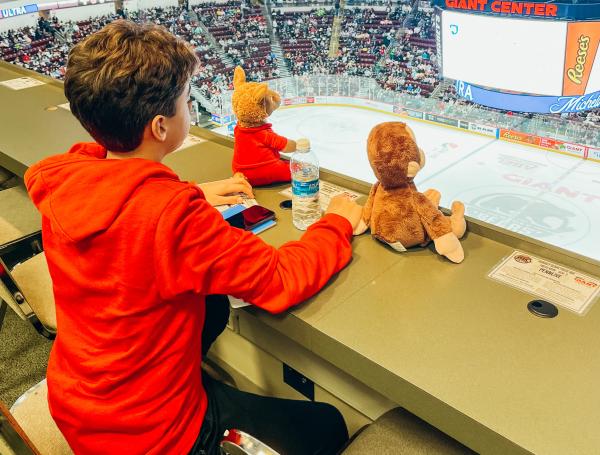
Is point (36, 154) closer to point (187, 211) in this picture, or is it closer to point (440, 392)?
point (187, 211)

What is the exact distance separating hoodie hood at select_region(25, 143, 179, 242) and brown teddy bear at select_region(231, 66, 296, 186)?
0.66 metres

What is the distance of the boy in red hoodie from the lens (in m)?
0.77

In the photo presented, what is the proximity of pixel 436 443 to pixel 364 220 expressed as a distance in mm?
490

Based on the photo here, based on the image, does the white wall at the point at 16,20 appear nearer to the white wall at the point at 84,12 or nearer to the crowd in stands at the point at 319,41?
the white wall at the point at 84,12

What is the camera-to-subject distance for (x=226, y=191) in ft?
4.42

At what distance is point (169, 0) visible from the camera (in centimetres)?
1153

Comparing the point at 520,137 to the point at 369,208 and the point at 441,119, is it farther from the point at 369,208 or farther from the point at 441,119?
the point at 369,208

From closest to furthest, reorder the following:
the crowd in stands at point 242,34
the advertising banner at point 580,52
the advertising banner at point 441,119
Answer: the advertising banner at point 580,52 → the advertising banner at point 441,119 → the crowd in stands at point 242,34

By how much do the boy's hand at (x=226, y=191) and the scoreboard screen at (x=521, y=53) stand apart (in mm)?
8550

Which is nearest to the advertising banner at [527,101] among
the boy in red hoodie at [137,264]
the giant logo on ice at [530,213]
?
the giant logo on ice at [530,213]

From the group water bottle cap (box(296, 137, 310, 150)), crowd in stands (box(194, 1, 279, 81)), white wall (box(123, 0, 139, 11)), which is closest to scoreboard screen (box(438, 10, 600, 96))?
crowd in stands (box(194, 1, 279, 81))

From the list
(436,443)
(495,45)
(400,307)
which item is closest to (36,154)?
(400,307)

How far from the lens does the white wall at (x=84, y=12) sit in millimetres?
9203

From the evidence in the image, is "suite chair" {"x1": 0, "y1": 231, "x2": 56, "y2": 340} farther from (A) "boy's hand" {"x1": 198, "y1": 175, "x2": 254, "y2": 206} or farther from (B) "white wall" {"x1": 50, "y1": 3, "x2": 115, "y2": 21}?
(B) "white wall" {"x1": 50, "y1": 3, "x2": 115, "y2": 21}
